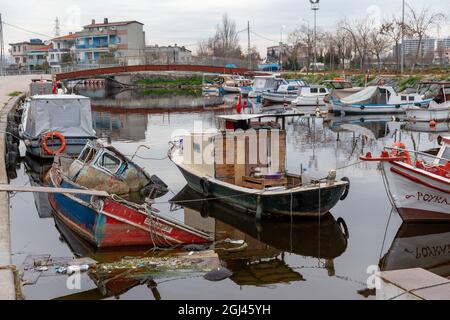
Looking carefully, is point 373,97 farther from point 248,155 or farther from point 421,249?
point 421,249

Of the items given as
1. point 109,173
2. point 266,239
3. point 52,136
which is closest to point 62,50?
point 52,136

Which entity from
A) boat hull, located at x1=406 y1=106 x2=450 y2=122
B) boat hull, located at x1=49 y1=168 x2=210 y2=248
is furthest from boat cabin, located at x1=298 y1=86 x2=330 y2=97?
boat hull, located at x1=49 y1=168 x2=210 y2=248

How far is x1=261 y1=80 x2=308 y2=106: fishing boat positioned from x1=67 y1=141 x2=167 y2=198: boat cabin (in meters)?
38.6

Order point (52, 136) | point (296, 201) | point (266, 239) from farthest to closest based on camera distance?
1. point (52, 136)
2. point (296, 201)
3. point (266, 239)

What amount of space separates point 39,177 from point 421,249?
1447cm

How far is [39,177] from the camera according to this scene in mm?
21750

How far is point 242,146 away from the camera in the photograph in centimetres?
1612

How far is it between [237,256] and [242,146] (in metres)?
4.30

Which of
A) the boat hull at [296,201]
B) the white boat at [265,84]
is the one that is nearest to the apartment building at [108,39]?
the white boat at [265,84]

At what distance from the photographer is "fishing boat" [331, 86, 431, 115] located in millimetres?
43562

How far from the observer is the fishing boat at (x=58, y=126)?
2380cm

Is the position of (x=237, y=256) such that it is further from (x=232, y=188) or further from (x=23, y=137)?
(x=23, y=137)
